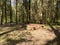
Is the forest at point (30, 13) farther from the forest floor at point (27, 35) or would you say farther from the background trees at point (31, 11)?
the forest floor at point (27, 35)

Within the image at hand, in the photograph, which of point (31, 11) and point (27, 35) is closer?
point (27, 35)

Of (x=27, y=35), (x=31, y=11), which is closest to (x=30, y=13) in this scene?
(x=31, y=11)

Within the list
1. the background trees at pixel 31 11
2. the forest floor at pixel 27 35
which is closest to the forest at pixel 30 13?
the background trees at pixel 31 11

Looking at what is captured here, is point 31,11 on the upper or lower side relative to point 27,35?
upper

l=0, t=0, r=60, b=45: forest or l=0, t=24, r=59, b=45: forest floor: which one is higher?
l=0, t=0, r=60, b=45: forest

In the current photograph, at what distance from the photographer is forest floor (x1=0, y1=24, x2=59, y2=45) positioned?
4.93 metres

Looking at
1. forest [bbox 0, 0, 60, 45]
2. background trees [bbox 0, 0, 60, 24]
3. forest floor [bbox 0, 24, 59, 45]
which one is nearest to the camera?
forest floor [bbox 0, 24, 59, 45]

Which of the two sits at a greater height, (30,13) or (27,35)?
(30,13)

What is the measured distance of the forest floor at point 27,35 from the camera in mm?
4934

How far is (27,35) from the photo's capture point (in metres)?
5.38

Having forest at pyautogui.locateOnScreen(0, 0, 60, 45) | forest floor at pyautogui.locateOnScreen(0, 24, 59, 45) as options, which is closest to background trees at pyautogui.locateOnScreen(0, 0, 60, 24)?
forest at pyautogui.locateOnScreen(0, 0, 60, 45)

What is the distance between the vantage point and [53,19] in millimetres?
6988

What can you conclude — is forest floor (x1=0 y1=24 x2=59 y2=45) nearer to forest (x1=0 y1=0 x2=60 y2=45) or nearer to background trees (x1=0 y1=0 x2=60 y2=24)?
forest (x1=0 y1=0 x2=60 y2=45)

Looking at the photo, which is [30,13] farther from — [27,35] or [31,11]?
[27,35]
